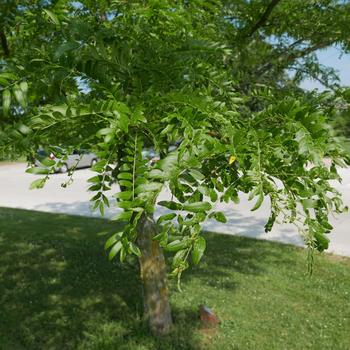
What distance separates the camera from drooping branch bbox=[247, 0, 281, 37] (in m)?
3.13

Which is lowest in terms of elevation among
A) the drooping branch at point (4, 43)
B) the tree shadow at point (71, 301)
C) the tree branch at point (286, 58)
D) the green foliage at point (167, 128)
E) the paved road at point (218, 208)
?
the tree shadow at point (71, 301)

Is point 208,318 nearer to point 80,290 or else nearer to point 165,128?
point 80,290

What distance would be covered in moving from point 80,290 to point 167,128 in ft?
13.2

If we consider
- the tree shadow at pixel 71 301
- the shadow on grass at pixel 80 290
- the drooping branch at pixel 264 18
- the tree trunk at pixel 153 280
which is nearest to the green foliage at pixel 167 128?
the drooping branch at pixel 264 18

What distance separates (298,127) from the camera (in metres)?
1.33

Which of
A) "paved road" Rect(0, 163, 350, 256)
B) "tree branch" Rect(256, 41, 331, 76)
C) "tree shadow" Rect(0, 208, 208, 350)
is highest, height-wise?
"tree branch" Rect(256, 41, 331, 76)

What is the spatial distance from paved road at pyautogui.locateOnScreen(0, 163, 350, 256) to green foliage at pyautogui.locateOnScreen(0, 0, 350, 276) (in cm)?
568

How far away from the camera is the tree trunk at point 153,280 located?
3.67 m

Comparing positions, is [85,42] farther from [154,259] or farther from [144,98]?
[154,259]

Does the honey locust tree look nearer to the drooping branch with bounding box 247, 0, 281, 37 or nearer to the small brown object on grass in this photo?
the drooping branch with bounding box 247, 0, 281, 37

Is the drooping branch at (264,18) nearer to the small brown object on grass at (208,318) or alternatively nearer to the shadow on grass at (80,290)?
the shadow on grass at (80,290)

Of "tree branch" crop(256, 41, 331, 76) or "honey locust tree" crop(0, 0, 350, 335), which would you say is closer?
"honey locust tree" crop(0, 0, 350, 335)

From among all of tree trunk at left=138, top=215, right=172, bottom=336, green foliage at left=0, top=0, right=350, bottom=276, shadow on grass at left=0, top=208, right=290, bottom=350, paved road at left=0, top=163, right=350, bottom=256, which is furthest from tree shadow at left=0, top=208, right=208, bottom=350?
green foliage at left=0, top=0, right=350, bottom=276

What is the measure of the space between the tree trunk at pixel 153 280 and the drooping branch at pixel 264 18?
175 centimetres
